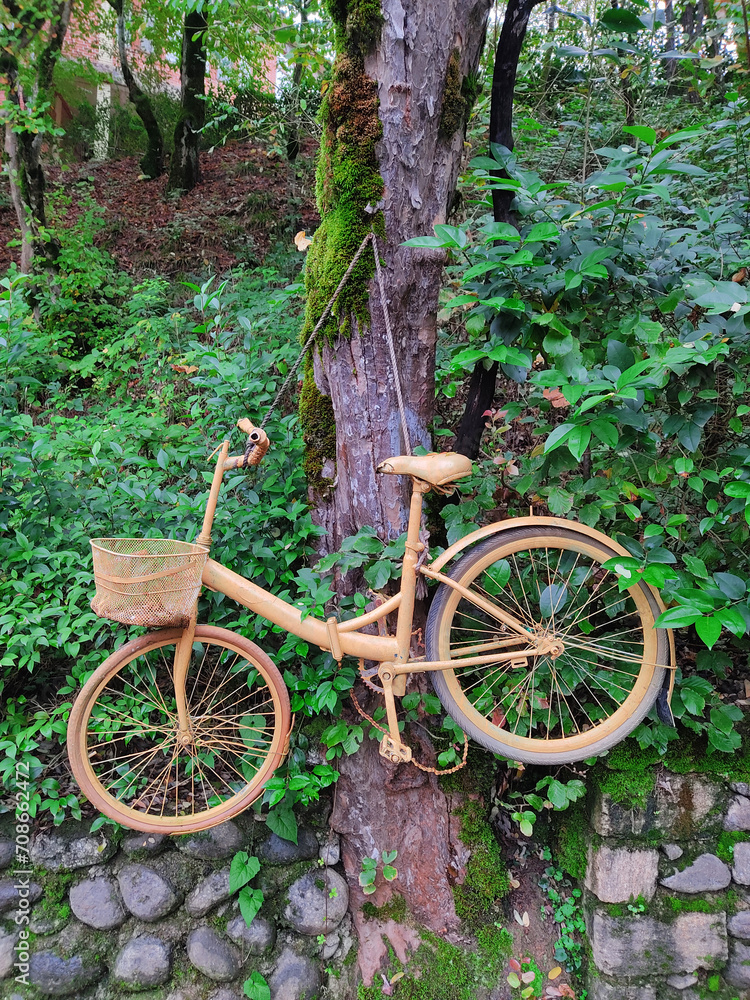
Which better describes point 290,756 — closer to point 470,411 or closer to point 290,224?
point 470,411

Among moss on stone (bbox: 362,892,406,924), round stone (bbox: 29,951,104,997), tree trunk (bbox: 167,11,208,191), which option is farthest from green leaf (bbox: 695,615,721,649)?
tree trunk (bbox: 167,11,208,191)

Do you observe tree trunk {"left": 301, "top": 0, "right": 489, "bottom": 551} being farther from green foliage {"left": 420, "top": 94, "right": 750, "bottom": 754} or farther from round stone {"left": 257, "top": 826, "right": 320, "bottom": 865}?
round stone {"left": 257, "top": 826, "right": 320, "bottom": 865}

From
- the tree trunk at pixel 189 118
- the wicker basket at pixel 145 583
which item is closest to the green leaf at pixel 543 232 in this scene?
the wicker basket at pixel 145 583

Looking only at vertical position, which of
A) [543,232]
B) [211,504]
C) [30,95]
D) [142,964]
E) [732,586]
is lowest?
[142,964]

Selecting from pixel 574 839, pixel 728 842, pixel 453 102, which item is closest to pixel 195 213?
pixel 453 102

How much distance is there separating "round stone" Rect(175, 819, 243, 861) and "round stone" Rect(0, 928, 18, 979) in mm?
783

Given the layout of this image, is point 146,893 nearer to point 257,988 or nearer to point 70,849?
point 70,849

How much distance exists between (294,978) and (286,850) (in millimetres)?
539

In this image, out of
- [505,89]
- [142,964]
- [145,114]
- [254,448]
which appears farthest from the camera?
[145,114]

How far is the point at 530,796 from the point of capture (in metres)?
2.64

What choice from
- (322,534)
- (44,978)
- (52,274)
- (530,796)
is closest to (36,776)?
(44,978)

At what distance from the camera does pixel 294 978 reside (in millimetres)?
2658

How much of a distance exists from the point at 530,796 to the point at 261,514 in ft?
5.85

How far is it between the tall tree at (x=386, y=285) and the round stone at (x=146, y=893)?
824 millimetres
